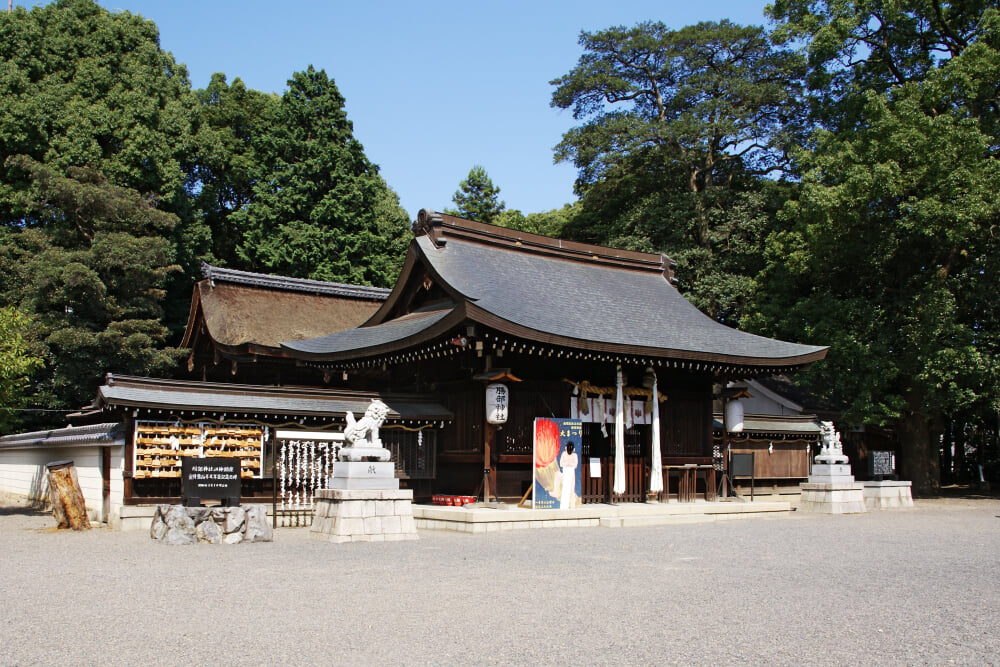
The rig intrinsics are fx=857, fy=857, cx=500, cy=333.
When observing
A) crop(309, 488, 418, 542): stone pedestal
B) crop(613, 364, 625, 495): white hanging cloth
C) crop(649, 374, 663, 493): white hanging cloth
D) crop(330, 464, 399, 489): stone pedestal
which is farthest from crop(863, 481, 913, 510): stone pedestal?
crop(330, 464, 399, 489): stone pedestal

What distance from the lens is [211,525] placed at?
1200cm

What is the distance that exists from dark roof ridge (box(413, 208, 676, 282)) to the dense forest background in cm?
455

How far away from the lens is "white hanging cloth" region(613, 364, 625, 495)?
55.2ft

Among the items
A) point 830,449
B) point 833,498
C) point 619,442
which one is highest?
point 619,442

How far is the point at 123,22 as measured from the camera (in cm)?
2809

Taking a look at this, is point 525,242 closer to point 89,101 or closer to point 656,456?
point 656,456

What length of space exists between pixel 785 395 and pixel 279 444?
17997 mm

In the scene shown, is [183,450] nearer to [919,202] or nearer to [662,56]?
[919,202]

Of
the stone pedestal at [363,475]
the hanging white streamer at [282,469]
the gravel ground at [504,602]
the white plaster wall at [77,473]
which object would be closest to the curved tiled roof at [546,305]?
the hanging white streamer at [282,469]

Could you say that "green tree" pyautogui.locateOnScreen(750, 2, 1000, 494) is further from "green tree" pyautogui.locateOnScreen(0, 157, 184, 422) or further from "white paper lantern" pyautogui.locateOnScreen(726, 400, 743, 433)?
"green tree" pyautogui.locateOnScreen(0, 157, 184, 422)

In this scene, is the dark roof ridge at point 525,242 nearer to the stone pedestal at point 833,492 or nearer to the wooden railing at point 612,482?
the wooden railing at point 612,482

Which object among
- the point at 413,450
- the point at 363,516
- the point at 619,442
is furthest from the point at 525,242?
the point at 363,516

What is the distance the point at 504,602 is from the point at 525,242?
14589mm

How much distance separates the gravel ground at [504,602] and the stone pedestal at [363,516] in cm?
35
